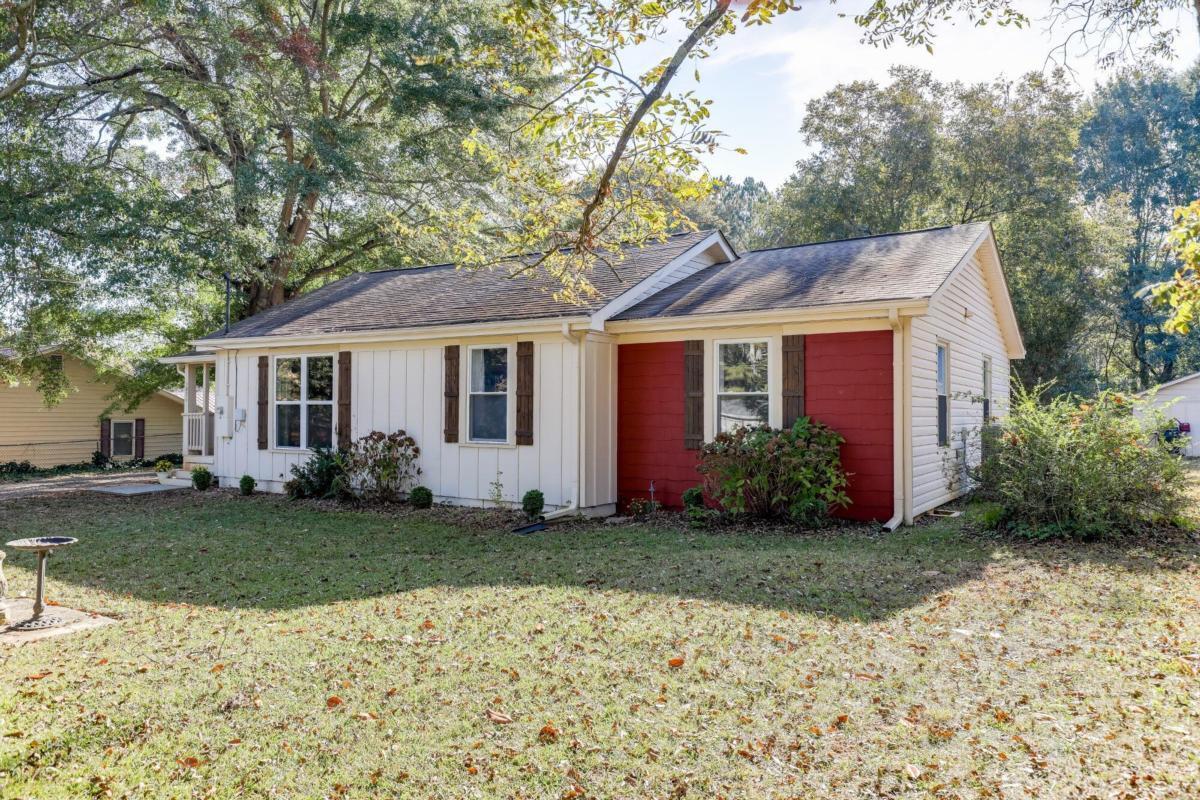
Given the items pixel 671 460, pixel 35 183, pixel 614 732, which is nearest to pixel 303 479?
pixel 671 460

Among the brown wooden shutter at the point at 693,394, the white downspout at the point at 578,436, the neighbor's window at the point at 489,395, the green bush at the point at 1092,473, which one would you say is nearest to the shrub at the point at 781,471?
the brown wooden shutter at the point at 693,394

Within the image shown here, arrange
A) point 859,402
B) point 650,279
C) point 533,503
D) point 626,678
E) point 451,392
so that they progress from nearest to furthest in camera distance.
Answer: point 626,678 < point 859,402 < point 533,503 < point 451,392 < point 650,279

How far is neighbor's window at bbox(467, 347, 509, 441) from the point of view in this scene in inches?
424

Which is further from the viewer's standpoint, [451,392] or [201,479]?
[201,479]

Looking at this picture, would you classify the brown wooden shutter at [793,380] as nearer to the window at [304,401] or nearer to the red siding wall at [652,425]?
the red siding wall at [652,425]

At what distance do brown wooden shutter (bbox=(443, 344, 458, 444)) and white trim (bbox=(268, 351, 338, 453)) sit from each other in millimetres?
2397

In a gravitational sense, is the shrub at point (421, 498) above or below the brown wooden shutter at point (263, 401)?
below

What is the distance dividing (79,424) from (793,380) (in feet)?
70.0

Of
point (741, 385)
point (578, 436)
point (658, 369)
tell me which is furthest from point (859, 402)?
point (578, 436)

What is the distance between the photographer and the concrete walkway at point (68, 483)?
14.6 meters

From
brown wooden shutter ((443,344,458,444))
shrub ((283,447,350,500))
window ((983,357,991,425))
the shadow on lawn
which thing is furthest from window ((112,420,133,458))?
window ((983,357,991,425))

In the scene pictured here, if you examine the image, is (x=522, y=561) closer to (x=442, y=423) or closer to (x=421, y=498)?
(x=421, y=498)

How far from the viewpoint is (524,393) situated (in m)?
10.4

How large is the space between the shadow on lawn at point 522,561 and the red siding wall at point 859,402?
0.69 m
